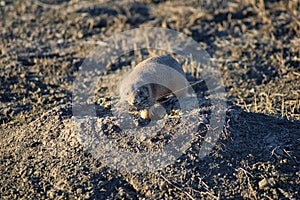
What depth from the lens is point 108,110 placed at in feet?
18.2

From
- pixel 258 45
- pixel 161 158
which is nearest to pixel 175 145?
pixel 161 158

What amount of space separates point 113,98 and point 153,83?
539 millimetres

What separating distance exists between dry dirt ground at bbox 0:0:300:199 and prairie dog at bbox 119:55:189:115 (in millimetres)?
307

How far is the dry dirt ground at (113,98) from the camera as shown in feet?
15.1

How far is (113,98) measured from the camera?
6078mm

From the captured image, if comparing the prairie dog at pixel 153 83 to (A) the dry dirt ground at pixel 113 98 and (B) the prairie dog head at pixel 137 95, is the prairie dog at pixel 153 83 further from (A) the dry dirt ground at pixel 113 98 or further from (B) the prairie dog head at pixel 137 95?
(A) the dry dirt ground at pixel 113 98

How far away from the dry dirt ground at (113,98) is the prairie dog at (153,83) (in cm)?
31

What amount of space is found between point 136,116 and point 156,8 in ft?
17.6

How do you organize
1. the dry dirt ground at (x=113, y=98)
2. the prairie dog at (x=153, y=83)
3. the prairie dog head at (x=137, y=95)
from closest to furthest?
1. the dry dirt ground at (x=113, y=98)
2. the prairie dog head at (x=137, y=95)
3. the prairie dog at (x=153, y=83)

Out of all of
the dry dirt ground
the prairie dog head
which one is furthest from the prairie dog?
the dry dirt ground

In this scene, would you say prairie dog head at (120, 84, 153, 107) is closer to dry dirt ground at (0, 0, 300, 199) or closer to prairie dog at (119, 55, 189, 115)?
prairie dog at (119, 55, 189, 115)

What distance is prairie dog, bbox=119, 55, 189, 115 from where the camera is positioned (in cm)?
573

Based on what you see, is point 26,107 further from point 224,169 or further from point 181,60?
point 224,169

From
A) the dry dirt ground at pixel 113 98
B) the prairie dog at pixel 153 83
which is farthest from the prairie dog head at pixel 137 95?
the dry dirt ground at pixel 113 98
